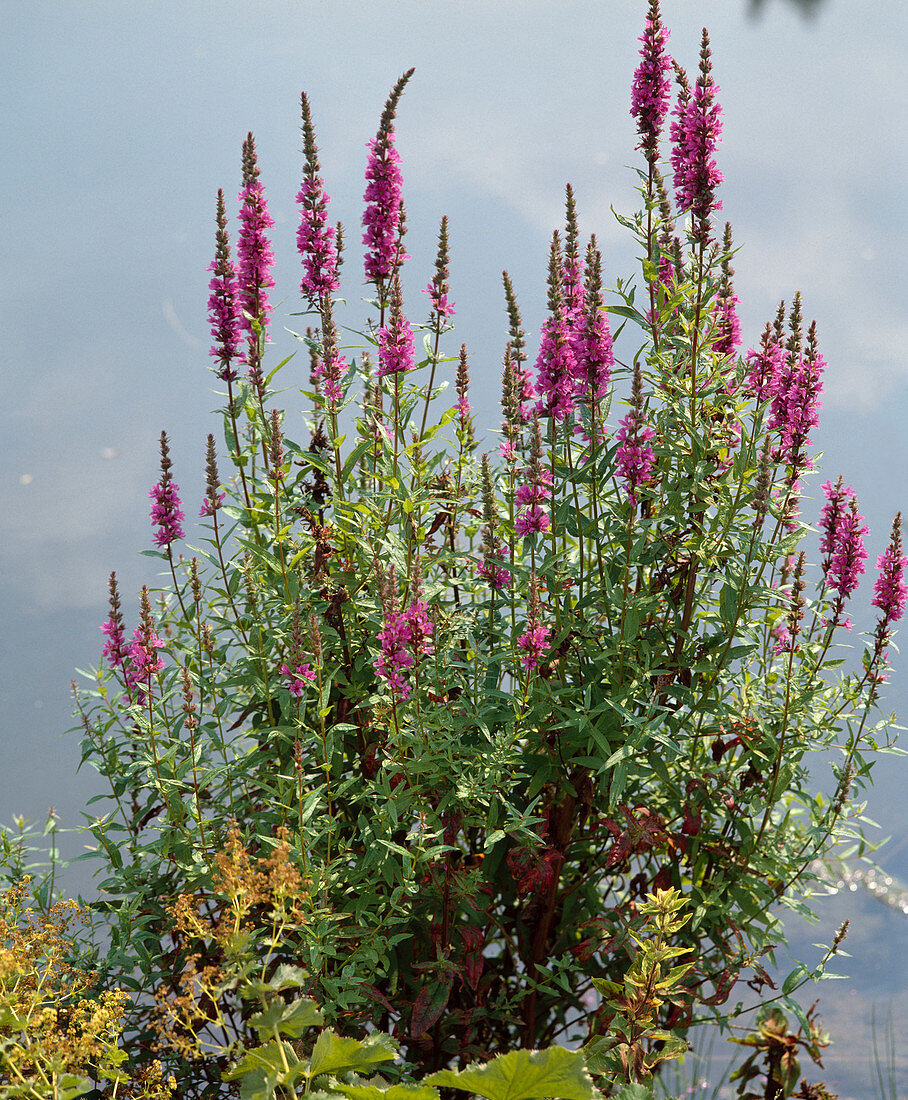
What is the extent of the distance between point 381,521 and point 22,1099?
1629mm

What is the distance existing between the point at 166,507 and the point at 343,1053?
1.78 metres

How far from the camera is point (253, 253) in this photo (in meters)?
2.99

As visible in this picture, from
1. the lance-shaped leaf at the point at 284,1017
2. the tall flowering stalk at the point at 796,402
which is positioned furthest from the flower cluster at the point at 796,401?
the lance-shaped leaf at the point at 284,1017

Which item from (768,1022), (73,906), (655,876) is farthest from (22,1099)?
(768,1022)

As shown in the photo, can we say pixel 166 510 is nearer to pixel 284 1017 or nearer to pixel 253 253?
pixel 253 253

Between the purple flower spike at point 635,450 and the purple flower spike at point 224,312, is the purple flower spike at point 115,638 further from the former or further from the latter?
the purple flower spike at point 635,450

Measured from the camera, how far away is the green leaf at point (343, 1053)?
1921 millimetres

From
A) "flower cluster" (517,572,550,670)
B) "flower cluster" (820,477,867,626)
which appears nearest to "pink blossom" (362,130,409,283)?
"flower cluster" (517,572,550,670)

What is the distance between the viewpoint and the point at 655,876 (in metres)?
3.25

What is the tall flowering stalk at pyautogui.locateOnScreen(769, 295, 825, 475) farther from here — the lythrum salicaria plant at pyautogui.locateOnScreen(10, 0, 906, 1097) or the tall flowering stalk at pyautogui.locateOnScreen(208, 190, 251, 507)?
the tall flowering stalk at pyautogui.locateOnScreen(208, 190, 251, 507)

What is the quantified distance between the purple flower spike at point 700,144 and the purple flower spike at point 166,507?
1.74 meters

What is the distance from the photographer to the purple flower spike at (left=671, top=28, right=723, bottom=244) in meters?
2.88

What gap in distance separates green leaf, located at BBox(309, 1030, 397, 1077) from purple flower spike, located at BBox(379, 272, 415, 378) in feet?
5.81

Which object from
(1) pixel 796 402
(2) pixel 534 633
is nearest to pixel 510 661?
(2) pixel 534 633
